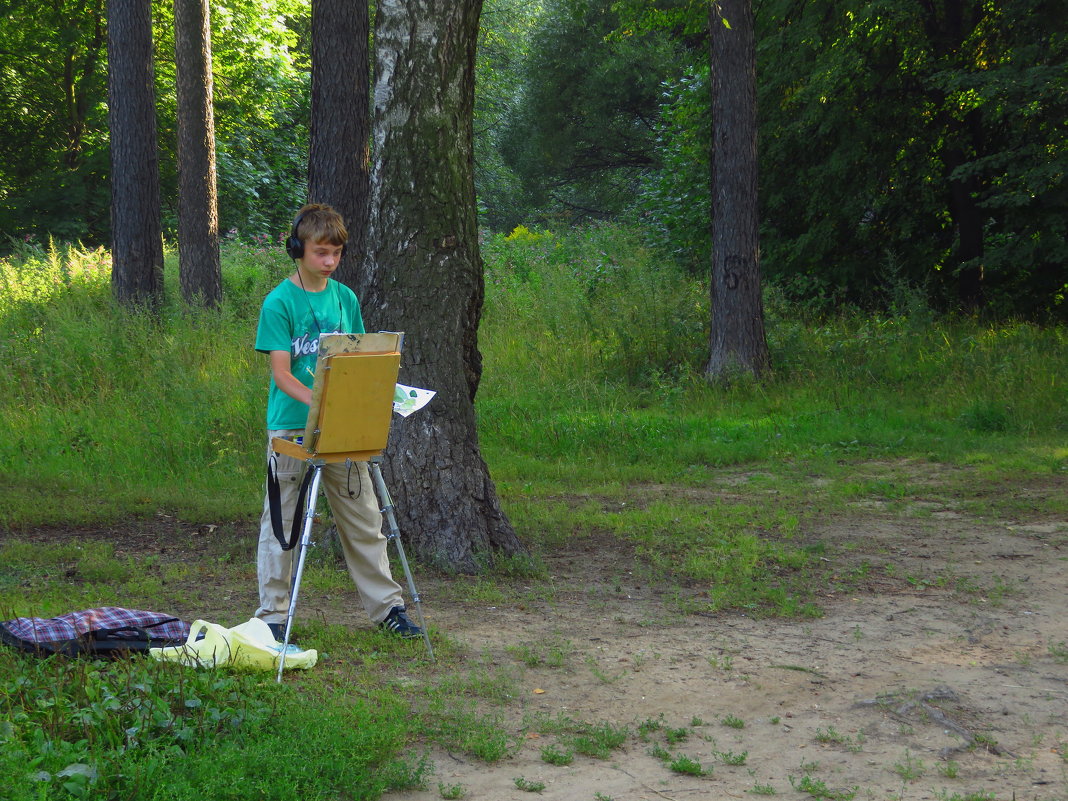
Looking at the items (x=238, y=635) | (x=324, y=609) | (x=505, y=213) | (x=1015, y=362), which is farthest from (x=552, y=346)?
(x=505, y=213)

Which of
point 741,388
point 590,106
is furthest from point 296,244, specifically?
point 590,106

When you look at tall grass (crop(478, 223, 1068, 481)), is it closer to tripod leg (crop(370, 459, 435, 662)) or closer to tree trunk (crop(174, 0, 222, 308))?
tree trunk (crop(174, 0, 222, 308))

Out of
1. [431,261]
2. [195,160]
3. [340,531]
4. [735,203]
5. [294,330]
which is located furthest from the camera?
[195,160]

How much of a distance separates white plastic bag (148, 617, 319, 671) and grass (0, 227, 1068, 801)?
10 centimetres

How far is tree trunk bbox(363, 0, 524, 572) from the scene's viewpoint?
7.07m

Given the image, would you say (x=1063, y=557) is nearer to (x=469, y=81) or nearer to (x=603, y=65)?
(x=469, y=81)

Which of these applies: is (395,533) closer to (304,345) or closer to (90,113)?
(304,345)

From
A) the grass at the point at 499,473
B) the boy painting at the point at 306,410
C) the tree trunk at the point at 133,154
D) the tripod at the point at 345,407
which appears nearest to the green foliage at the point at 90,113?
the grass at the point at 499,473

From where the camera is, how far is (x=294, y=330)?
→ 5309 mm

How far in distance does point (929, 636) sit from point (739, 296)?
8.37m

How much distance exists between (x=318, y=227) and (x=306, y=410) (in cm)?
87

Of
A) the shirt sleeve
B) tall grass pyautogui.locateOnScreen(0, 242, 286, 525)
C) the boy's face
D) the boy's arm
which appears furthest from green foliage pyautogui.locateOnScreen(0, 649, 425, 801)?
tall grass pyautogui.locateOnScreen(0, 242, 286, 525)

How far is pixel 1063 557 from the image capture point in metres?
7.60

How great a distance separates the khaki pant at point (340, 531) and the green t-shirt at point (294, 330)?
11 cm
